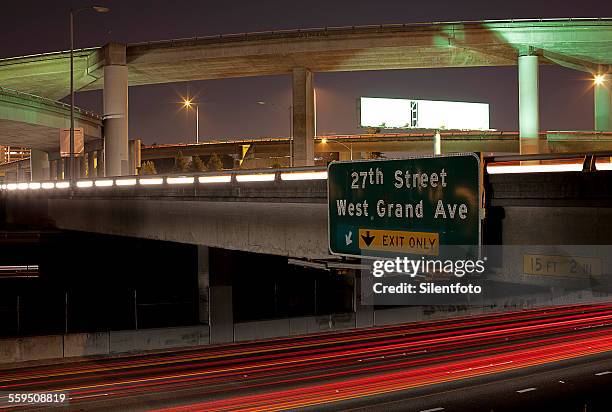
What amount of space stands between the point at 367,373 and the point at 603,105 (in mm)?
64569

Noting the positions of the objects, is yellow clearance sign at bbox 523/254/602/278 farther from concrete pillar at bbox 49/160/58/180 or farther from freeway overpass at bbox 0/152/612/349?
concrete pillar at bbox 49/160/58/180

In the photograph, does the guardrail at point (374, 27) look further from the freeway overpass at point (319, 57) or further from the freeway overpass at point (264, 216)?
the freeway overpass at point (264, 216)

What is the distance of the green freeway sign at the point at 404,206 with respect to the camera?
460 inches

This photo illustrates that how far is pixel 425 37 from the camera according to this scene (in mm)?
58594

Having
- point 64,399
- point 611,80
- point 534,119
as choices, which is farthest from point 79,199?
point 611,80

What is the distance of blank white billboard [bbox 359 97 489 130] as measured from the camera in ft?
196

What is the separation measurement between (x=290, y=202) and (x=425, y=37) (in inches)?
1671

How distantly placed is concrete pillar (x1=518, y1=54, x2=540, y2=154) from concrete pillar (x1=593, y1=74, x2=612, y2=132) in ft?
57.7

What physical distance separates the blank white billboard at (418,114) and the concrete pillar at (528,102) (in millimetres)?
4648

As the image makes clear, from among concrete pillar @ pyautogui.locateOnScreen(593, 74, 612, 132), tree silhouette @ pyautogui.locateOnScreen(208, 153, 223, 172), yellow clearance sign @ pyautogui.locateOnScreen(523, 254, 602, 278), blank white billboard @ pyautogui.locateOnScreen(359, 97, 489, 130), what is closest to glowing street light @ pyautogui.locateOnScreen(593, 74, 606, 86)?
concrete pillar @ pyautogui.locateOnScreen(593, 74, 612, 132)

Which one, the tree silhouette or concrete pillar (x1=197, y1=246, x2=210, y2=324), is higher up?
the tree silhouette

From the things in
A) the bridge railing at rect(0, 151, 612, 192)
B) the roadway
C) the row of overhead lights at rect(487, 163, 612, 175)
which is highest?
the bridge railing at rect(0, 151, 612, 192)

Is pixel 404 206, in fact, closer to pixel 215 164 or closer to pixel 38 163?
pixel 38 163

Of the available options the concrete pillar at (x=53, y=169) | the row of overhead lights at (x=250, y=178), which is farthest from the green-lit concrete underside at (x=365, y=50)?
the concrete pillar at (x=53, y=169)
